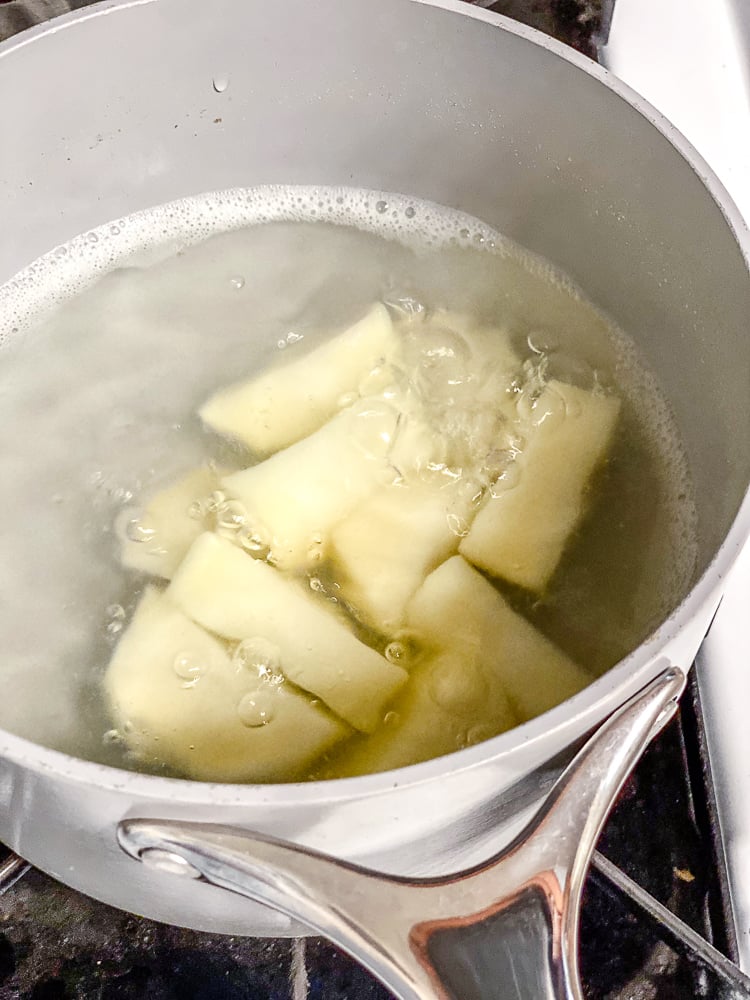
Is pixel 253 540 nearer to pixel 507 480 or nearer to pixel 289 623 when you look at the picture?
pixel 289 623

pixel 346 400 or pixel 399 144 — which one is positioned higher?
pixel 399 144

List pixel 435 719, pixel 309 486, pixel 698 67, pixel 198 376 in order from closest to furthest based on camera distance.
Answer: pixel 435 719
pixel 309 486
pixel 198 376
pixel 698 67

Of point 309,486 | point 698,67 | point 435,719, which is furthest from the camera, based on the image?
point 698,67

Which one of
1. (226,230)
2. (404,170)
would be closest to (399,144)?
(404,170)

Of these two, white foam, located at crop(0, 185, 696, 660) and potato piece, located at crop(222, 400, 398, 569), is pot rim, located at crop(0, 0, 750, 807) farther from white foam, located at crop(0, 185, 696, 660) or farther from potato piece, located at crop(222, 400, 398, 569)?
white foam, located at crop(0, 185, 696, 660)

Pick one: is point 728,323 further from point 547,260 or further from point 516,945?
point 516,945

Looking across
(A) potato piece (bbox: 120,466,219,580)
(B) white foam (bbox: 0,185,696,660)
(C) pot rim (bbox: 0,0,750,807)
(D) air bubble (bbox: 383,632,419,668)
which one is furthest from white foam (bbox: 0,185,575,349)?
(C) pot rim (bbox: 0,0,750,807)

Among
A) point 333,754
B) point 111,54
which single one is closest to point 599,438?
point 333,754

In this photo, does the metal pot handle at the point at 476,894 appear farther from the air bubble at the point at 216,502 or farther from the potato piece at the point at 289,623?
the air bubble at the point at 216,502
